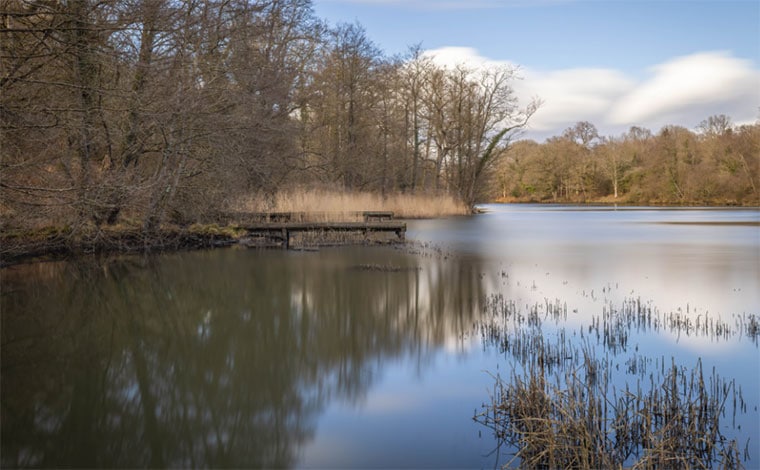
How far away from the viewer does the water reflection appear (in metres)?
4.44

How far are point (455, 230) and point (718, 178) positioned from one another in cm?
3944

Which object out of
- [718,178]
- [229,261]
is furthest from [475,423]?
[718,178]

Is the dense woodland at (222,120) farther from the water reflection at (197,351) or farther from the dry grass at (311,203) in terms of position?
the water reflection at (197,351)

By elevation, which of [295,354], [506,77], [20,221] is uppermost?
[506,77]

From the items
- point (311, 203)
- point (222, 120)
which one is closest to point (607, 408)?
point (222, 120)

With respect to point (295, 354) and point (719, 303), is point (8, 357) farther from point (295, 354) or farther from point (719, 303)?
point (719, 303)

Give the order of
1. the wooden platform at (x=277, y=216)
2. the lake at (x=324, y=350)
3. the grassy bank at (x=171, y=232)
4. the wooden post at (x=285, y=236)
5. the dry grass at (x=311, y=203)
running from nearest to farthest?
the lake at (x=324, y=350) → the grassy bank at (x=171, y=232) → the wooden post at (x=285, y=236) → the wooden platform at (x=277, y=216) → the dry grass at (x=311, y=203)

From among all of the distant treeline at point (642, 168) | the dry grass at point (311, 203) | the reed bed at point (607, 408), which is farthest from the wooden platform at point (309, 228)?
the distant treeline at point (642, 168)

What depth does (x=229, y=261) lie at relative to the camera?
1520cm

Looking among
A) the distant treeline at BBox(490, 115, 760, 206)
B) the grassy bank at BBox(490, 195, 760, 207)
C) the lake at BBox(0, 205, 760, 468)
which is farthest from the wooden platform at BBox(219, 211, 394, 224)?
the grassy bank at BBox(490, 195, 760, 207)

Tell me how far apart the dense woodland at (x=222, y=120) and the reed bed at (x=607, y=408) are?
271 inches

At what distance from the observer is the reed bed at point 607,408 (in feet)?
12.1

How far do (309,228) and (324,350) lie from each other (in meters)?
12.9

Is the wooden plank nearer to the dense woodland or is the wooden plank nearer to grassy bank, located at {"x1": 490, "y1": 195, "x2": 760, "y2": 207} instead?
the dense woodland
